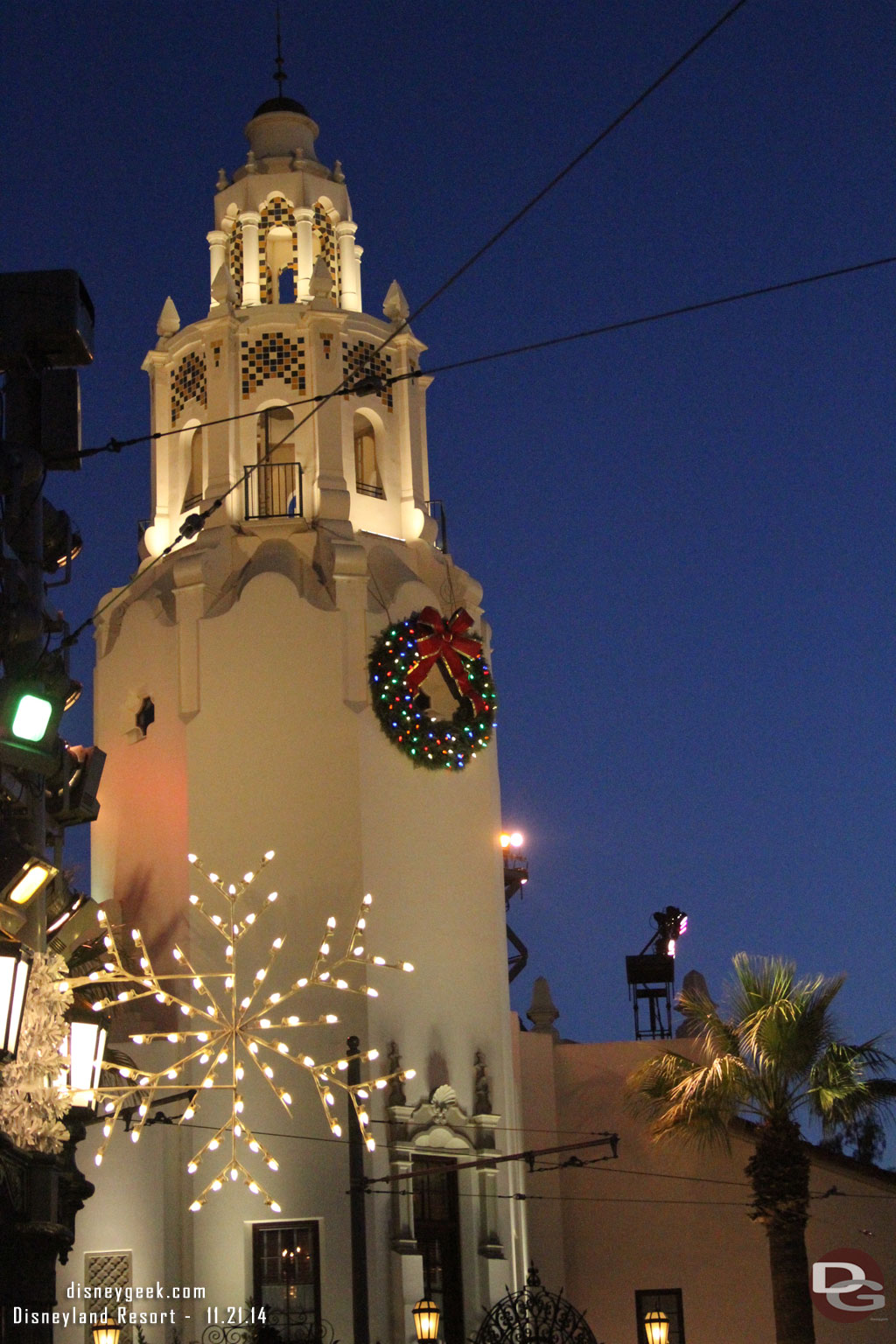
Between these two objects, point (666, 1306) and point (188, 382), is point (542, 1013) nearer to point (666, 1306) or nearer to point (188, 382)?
point (666, 1306)

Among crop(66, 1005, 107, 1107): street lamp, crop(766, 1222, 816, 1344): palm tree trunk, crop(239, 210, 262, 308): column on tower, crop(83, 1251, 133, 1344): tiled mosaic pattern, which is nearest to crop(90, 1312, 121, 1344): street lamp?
crop(83, 1251, 133, 1344): tiled mosaic pattern

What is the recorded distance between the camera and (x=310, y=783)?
26.9 m

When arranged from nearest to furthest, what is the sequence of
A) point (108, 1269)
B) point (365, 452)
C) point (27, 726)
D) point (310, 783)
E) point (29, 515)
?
1. point (27, 726)
2. point (29, 515)
3. point (108, 1269)
4. point (310, 783)
5. point (365, 452)

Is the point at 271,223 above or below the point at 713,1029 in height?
above

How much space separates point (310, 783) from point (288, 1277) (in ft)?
22.1

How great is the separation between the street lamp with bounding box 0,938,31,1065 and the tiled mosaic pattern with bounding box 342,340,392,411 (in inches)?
735

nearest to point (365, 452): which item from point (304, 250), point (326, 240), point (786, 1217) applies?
point (304, 250)

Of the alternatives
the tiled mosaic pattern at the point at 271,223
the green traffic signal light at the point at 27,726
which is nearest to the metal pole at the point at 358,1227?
the green traffic signal light at the point at 27,726

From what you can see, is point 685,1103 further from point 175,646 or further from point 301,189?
point 301,189

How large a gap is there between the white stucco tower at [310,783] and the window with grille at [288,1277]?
0.11ft

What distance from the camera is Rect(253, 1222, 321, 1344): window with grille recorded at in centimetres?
2461

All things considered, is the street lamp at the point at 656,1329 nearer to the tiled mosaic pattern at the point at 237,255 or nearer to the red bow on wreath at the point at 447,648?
the red bow on wreath at the point at 447,648

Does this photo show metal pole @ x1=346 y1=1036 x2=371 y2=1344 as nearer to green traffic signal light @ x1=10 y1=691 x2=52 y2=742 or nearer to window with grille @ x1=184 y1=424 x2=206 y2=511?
window with grille @ x1=184 y1=424 x2=206 y2=511

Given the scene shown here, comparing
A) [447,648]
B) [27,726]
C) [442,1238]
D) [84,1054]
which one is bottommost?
[442,1238]
